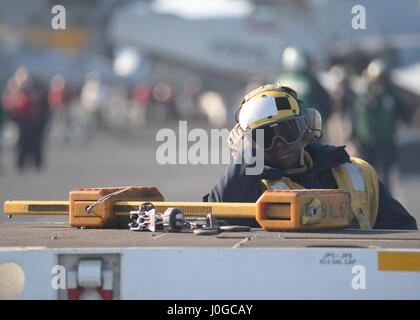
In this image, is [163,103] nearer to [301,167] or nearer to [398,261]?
[301,167]

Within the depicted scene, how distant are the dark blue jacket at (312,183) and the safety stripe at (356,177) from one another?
1.6 inches

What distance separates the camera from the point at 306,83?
11.8 meters

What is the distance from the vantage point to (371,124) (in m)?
13.1

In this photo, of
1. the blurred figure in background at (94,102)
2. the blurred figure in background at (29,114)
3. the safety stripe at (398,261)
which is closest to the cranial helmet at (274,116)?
the safety stripe at (398,261)

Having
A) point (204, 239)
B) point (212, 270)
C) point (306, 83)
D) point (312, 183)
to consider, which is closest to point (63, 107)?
point (306, 83)

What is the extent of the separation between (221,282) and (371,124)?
10.1m

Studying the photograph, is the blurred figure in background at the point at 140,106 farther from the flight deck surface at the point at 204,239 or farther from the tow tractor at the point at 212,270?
the tow tractor at the point at 212,270

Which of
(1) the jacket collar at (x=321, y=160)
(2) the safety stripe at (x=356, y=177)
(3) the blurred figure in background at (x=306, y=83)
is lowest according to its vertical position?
(2) the safety stripe at (x=356, y=177)

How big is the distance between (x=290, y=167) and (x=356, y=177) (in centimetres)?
35

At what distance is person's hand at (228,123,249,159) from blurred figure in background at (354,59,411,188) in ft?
26.9

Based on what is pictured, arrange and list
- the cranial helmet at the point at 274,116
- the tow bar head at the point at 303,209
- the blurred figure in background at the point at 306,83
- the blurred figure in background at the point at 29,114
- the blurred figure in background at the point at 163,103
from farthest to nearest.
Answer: the blurred figure in background at the point at 163,103 → the blurred figure in background at the point at 29,114 → the blurred figure in background at the point at 306,83 → the cranial helmet at the point at 274,116 → the tow bar head at the point at 303,209

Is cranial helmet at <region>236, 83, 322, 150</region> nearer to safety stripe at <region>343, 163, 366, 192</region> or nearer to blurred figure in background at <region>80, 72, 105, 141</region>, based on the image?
safety stripe at <region>343, 163, 366, 192</region>

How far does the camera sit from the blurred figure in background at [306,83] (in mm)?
11695
